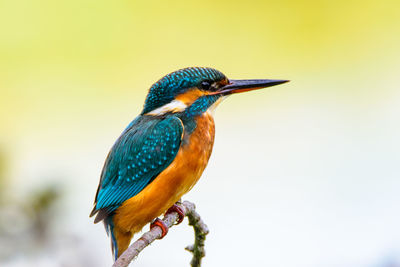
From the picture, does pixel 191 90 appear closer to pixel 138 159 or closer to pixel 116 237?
pixel 138 159

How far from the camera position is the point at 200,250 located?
1562 millimetres

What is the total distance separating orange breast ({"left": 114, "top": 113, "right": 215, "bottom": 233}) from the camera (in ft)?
5.17

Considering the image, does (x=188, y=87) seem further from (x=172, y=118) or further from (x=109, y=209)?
(x=109, y=209)

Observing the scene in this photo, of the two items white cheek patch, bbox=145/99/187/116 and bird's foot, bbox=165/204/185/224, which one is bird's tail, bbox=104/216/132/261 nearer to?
bird's foot, bbox=165/204/185/224

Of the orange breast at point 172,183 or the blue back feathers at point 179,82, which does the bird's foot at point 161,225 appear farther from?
the blue back feathers at point 179,82

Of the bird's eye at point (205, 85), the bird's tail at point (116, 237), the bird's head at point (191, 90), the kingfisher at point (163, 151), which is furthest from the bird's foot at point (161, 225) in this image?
the bird's eye at point (205, 85)

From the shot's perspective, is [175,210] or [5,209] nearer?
[5,209]

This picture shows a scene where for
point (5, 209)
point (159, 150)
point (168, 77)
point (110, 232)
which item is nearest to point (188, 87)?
point (168, 77)

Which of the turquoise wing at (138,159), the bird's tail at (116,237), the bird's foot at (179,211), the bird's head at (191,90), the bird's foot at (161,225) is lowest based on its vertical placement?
the bird's tail at (116,237)

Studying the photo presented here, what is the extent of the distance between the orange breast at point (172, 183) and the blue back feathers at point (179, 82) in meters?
0.12

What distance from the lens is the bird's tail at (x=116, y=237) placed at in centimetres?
170

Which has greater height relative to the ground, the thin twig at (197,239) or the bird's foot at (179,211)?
the bird's foot at (179,211)

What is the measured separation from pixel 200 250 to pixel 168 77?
586 mm

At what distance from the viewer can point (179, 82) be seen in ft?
5.37
